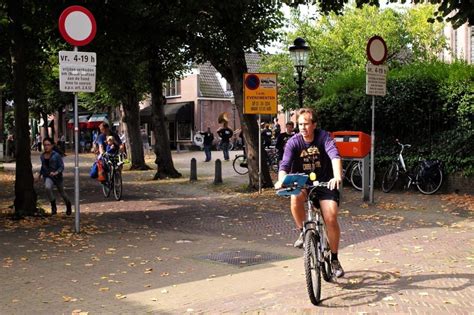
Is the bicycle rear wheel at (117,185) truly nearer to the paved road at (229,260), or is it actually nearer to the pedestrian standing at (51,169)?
the paved road at (229,260)

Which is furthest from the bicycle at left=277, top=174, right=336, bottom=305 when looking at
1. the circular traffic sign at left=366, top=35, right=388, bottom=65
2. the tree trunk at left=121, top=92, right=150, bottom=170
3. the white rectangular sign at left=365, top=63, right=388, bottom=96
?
the tree trunk at left=121, top=92, right=150, bottom=170

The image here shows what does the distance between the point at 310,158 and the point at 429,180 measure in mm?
8484

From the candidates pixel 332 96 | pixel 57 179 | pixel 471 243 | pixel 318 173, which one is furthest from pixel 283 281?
pixel 332 96

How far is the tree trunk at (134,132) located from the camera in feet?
84.6

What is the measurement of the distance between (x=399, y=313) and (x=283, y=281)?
5.30ft

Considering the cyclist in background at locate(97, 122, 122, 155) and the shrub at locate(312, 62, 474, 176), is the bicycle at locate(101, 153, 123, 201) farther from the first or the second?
the shrub at locate(312, 62, 474, 176)

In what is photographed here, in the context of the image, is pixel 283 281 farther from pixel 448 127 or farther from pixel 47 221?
pixel 448 127

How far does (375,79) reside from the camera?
1226 centimetres

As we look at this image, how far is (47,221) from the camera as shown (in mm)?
10906

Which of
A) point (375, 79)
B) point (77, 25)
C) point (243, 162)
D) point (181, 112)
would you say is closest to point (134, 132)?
point (243, 162)

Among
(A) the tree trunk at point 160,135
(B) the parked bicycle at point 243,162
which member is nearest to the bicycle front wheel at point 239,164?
(B) the parked bicycle at point 243,162

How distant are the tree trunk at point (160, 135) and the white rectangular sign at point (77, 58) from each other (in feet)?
37.3

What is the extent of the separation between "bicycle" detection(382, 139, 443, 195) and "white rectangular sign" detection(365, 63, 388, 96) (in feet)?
7.67

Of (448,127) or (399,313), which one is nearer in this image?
(399,313)
